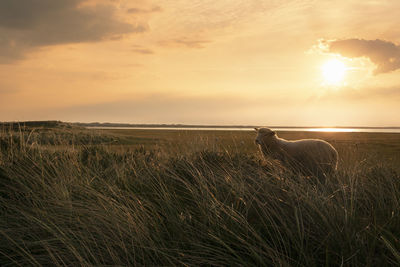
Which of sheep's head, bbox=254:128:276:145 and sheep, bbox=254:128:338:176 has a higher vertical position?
sheep's head, bbox=254:128:276:145

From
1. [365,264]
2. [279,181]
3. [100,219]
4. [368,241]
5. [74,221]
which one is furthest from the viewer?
[279,181]

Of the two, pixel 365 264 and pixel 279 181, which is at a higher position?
pixel 279 181

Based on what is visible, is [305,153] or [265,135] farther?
[265,135]

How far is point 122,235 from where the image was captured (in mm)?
3041

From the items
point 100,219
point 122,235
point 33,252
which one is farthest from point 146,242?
point 33,252

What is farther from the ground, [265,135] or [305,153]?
[265,135]

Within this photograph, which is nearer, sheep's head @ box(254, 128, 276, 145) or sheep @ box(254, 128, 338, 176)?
sheep @ box(254, 128, 338, 176)

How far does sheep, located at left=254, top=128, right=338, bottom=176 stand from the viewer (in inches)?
339

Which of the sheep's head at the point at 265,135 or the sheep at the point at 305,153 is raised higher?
the sheep's head at the point at 265,135

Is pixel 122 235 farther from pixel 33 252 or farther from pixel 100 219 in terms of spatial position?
pixel 33 252

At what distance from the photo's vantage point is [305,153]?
8977 mm

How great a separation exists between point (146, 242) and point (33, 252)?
1396mm

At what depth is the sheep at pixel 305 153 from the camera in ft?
28.3

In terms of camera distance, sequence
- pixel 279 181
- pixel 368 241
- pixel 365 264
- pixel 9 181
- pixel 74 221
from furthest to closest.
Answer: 1. pixel 9 181
2. pixel 279 181
3. pixel 74 221
4. pixel 368 241
5. pixel 365 264
